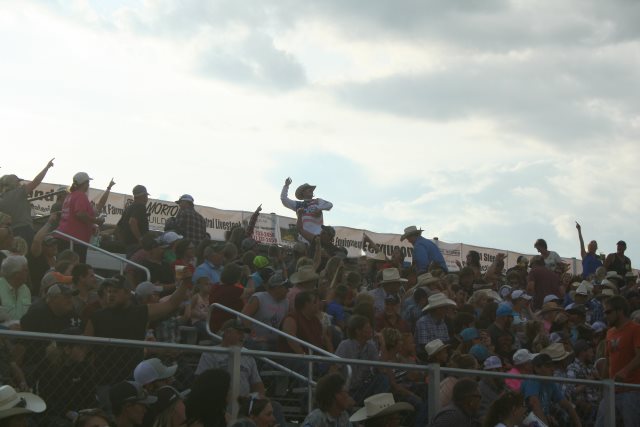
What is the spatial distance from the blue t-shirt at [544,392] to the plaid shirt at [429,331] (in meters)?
1.98

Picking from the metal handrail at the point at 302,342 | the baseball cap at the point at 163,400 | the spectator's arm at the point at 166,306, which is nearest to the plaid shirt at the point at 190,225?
the metal handrail at the point at 302,342

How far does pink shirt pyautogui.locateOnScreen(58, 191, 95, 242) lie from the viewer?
1501cm

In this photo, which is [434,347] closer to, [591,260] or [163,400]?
[163,400]

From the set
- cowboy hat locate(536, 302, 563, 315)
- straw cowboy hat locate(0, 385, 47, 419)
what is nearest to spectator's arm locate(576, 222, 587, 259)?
cowboy hat locate(536, 302, 563, 315)

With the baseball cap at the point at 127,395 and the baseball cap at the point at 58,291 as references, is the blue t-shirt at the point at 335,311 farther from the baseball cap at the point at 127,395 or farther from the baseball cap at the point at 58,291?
the baseball cap at the point at 127,395

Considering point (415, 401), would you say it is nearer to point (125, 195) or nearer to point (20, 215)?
point (20, 215)

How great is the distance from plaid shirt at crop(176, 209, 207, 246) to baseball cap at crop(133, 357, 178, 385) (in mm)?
9185

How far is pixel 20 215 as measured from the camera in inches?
583

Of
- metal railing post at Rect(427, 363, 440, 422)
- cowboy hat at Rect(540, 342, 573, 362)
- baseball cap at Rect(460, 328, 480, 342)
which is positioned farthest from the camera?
baseball cap at Rect(460, 328, 480, 342)

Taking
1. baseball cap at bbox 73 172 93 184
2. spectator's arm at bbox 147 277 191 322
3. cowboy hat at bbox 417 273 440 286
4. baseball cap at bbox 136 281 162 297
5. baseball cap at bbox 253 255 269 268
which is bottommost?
spectator's arm at bbox 147 277 191 322

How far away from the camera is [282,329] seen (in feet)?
37.1

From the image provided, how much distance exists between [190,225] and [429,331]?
5.60m

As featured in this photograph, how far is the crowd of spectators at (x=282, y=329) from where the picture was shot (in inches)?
309

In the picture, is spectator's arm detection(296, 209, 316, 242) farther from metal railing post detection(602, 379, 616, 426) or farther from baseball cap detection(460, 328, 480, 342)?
metal railing post detection(602, 379, 616, 426)
